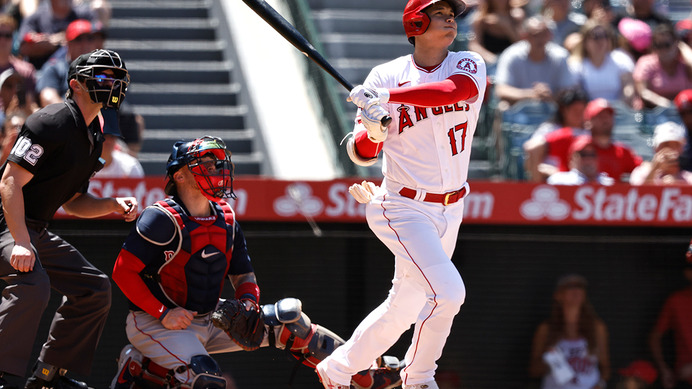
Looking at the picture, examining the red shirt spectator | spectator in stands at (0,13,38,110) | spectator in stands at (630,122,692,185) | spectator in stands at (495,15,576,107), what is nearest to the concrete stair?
spectator in stands at (0,13,38,110)

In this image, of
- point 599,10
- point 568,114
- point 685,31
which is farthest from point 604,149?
point 685,31

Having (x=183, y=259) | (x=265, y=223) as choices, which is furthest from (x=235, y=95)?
(x=183, y=259)

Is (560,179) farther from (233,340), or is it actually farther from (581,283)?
(233,340)

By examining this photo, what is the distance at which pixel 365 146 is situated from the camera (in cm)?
480

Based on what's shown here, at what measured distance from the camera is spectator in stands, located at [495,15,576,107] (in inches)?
350

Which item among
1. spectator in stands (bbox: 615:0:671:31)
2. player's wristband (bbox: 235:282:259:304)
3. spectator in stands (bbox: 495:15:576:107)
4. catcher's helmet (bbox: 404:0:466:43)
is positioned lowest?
player's wristband (bbox: 235:282:259:304)

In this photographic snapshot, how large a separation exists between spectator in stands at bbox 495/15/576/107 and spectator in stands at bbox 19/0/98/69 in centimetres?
376

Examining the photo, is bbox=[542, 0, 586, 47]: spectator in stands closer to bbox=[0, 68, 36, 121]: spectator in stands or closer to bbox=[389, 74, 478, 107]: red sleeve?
bbox=[0, 68, 36, 121]: spectator in stands

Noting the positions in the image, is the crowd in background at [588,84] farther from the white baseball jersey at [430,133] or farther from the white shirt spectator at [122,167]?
the white shirt spectator at [122,167]

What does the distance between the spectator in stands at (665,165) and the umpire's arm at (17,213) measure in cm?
445

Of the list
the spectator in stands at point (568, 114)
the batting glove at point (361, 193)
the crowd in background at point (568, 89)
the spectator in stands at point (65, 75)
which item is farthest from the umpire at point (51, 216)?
the spectator in stands at point (568, 114)

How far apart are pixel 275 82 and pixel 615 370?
14.5ft

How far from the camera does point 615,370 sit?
6.96 m

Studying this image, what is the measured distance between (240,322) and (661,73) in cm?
589
